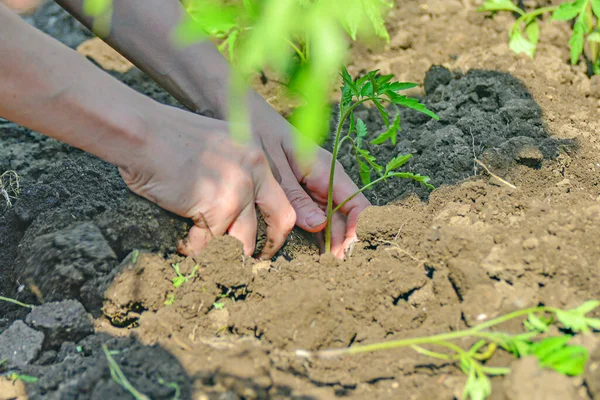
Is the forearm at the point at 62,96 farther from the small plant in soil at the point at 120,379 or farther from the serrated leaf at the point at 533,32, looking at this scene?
the serrated leaf at the point at 533,32

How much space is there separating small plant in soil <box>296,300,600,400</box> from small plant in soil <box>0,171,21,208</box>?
160 cm

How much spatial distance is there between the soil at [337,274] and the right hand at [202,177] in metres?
0.10

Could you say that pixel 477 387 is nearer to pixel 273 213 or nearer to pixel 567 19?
pixel 273 213

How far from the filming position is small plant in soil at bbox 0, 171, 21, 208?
2.56 metres

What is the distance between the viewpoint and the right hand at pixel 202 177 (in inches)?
84.9

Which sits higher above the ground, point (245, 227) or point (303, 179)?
point (245, 227)

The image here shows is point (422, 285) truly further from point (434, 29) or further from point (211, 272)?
point (434, 29)

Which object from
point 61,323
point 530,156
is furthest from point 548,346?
point 61,323

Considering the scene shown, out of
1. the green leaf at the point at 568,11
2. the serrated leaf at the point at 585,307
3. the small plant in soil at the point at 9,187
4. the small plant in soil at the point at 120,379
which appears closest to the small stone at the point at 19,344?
the small plant in soil at the point at 120,379

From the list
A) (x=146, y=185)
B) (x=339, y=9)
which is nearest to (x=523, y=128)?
(x=146, y=185)

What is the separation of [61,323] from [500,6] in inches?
118

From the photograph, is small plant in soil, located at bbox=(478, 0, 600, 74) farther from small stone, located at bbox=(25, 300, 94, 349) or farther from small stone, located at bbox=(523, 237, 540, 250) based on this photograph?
small stone, located at bbox=(25, 300, 94, 349)

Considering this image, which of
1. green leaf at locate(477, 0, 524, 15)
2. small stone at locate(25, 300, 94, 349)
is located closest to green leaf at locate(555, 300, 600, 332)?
small stone at locate(25, 300, 94, 349)

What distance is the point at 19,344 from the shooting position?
1.94m
